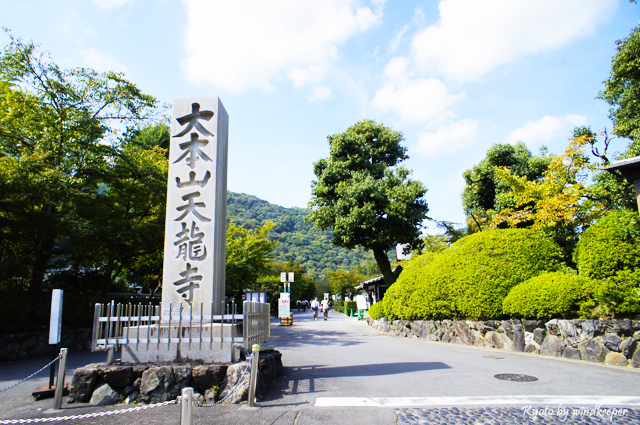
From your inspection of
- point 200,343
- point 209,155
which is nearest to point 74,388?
point 200,343

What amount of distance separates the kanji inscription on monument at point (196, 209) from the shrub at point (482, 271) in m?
8.12

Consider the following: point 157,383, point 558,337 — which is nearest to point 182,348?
point 157,383

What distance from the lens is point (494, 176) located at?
19.6 meters

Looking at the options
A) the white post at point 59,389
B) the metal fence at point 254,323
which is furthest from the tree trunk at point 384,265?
the white post at point 59,389

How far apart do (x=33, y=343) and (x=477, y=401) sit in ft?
41.8

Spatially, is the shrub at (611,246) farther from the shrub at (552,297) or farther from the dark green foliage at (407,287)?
the dark green foliage at (407,287)

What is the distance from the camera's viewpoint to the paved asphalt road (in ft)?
15.4

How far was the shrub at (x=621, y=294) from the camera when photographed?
8266mm

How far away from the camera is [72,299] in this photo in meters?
13.0

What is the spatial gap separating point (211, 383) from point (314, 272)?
78.0 m

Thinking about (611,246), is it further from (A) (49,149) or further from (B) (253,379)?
(A) (49,149)

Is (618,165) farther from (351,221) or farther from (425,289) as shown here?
(351,221)

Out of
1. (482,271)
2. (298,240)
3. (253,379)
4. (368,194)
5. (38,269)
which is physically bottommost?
(253,379)

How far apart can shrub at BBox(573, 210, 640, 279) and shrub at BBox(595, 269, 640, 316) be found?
1.00ft
